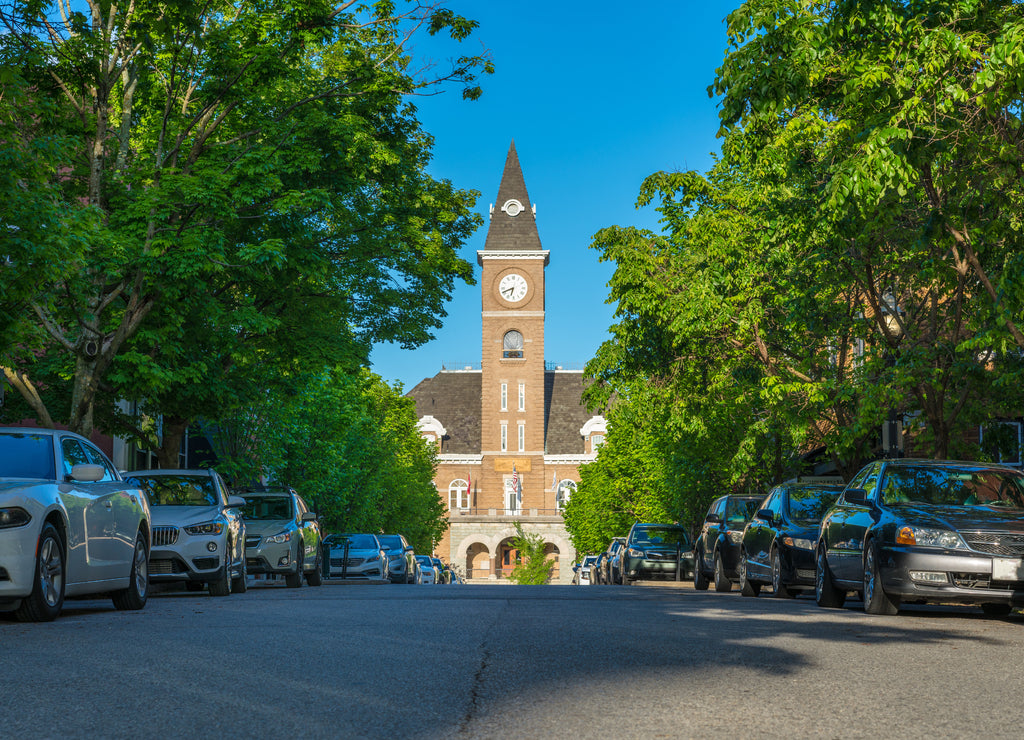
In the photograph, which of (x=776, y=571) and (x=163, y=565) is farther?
(x=776, y=571)

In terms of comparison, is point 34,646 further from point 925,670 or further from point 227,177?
point 227,177

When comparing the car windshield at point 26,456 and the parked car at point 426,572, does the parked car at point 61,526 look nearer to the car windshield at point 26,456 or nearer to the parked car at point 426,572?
the car windshield at point 26,456

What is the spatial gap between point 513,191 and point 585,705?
93.0 metres

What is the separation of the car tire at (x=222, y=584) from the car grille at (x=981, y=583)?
9.76 metres

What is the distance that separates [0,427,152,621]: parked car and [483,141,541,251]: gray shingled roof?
282 ft

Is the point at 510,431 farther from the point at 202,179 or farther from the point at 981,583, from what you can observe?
the point at 981,583

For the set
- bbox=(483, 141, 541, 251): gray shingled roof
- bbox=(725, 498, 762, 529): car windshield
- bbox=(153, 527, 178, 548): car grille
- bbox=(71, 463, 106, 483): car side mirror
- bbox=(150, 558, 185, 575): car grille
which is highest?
bbox=(483, 141, 541, 251): gray shingled roof

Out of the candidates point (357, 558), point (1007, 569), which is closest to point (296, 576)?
point (357, 558)

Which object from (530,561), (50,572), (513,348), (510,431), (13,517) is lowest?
(530,561)

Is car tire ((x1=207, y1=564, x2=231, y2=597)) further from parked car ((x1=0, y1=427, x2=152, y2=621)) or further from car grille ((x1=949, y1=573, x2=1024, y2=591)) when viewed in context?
car grille ((x1=949, y1=573, x2=1024, y2=591))

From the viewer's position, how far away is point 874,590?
13148mm

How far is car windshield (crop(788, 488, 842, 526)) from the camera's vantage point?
59.4 feet

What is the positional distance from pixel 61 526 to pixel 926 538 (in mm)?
8210

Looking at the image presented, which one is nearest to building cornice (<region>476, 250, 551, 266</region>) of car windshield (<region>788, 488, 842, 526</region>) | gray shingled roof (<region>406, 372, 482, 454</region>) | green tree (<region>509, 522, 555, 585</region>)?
gray shingled roof (<region>406, 372, 482, 454</region>)
